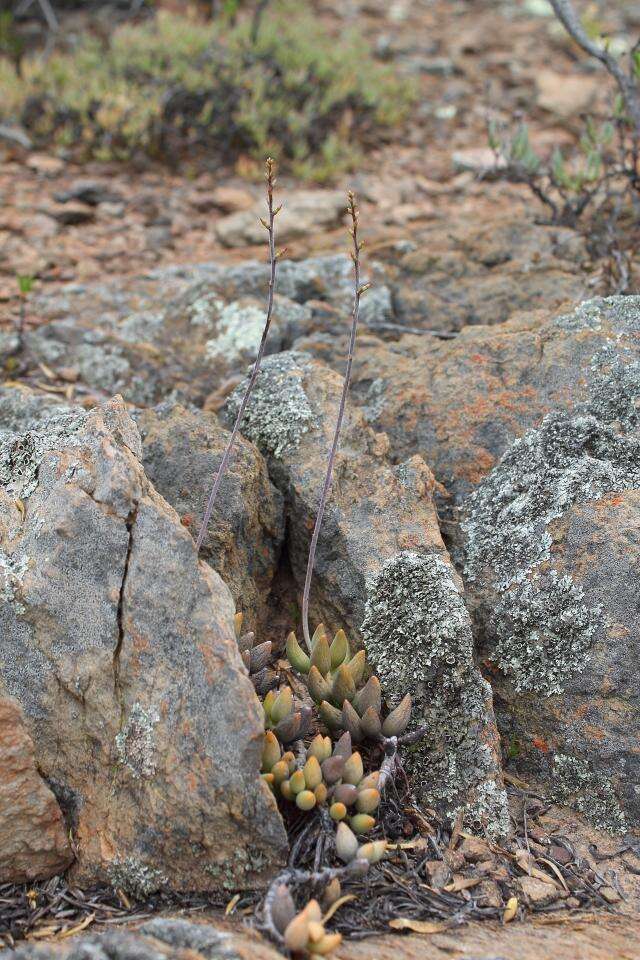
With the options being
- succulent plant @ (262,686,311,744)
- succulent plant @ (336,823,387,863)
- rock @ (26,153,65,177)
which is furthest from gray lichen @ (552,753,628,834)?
rock @ (26,153,65,177)

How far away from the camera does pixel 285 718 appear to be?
307 cm

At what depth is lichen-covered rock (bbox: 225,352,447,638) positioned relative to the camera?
3.63 metres

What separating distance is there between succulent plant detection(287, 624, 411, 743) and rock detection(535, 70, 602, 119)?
7.16m

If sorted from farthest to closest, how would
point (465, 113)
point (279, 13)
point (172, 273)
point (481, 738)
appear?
point (279, 13)
point (465, 113)
point (172, 273)
point (481, 738)

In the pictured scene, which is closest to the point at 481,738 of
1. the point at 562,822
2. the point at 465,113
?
the point at 562,822

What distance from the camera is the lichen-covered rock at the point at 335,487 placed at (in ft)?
11.9

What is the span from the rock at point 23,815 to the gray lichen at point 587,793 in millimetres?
1689

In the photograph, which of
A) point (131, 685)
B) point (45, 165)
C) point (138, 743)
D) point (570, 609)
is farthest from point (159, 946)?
point (45, 165)

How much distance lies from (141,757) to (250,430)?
160 cm

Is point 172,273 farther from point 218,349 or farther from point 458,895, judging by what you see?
point 458,895

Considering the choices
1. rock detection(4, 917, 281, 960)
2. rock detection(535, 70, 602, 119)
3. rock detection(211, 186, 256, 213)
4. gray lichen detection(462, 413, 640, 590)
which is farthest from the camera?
rock detection(535, 70, 602, 119)

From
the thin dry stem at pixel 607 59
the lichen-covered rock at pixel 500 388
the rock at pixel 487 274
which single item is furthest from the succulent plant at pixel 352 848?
the thin dry stem at pixel 607 59

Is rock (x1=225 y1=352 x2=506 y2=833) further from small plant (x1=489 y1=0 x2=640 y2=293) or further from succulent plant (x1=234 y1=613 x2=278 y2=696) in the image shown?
small plant (x1=489 y1=0 x2=640 y2=293)

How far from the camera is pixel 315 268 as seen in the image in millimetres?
5680
